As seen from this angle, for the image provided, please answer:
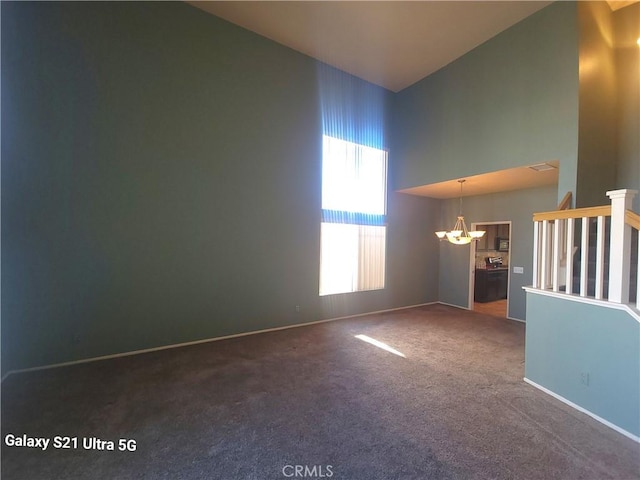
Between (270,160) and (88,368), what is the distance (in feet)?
12.6

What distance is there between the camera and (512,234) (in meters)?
5.63

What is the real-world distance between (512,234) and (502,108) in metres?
2.72

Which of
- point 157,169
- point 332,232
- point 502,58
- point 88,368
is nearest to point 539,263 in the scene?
point 332,232

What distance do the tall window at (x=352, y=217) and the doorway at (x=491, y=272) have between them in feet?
7.84

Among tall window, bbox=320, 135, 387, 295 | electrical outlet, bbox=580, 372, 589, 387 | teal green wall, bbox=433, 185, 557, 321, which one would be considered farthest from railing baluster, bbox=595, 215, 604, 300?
tall window, bbox=320, 135, 387, 295

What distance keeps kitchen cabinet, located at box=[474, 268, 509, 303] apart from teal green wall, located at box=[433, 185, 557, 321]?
54.5 inches

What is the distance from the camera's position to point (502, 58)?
4.32 meters

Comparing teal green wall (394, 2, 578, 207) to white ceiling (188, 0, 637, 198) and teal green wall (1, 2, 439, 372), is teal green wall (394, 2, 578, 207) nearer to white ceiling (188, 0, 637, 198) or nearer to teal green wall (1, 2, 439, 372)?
white ceiling (188, 0, 637, 198)

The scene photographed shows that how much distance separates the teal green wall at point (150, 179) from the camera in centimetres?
→ 310

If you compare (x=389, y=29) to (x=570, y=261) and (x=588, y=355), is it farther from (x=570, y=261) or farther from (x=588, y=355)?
(x=588, y=355)

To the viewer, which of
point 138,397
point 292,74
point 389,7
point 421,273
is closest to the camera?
point 138,397

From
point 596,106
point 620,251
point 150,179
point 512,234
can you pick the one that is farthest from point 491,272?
point 150,179

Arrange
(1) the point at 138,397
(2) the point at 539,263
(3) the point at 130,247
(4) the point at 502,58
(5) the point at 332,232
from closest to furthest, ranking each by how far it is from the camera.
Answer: (1) the point at 138,397, (2) the point at 539,263, (3) the point at 130,247, (4) the point at 502,58, (5) the point at 332,232

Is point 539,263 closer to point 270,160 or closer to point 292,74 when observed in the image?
point 270,160
